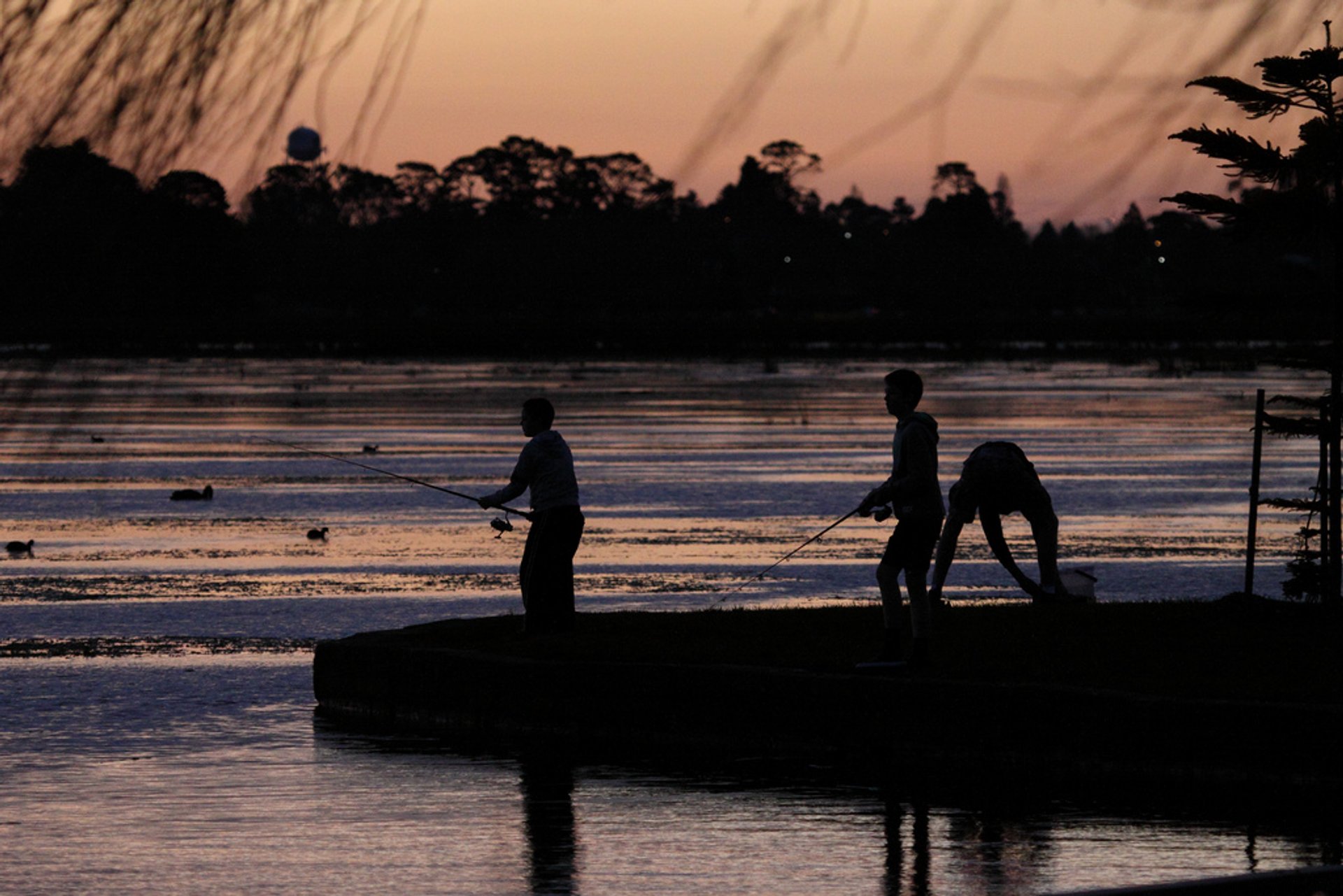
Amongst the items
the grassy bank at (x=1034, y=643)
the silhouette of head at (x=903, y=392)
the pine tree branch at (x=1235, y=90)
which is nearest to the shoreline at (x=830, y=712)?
the grassy bank at (x=1034, y=643)

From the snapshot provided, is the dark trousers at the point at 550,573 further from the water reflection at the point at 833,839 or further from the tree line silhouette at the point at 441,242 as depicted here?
the tree line silhouette at the point at 441,242

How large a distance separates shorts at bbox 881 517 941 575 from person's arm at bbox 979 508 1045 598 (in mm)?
3563

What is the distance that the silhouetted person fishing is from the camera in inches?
561

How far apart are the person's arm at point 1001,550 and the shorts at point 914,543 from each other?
356cm

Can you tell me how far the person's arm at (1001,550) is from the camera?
14586 millimetres

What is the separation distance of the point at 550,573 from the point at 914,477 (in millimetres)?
2771

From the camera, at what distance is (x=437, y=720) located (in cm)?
1207

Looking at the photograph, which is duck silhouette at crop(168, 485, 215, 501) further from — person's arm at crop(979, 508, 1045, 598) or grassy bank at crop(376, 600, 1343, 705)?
person's arm at crop(979, 508, 1045, 598)

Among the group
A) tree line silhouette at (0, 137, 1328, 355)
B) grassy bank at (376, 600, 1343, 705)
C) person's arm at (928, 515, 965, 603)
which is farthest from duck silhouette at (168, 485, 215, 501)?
tree line silhouette at (0, 137, 1328, 355)

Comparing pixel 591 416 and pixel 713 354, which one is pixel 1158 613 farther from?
pixel 713 354

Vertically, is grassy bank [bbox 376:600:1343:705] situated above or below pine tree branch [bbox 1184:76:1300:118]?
below

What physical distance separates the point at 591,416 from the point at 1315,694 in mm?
42239

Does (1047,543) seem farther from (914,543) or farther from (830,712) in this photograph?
(830,712)

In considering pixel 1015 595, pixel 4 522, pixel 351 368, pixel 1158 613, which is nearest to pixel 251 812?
pixel 1158 613
